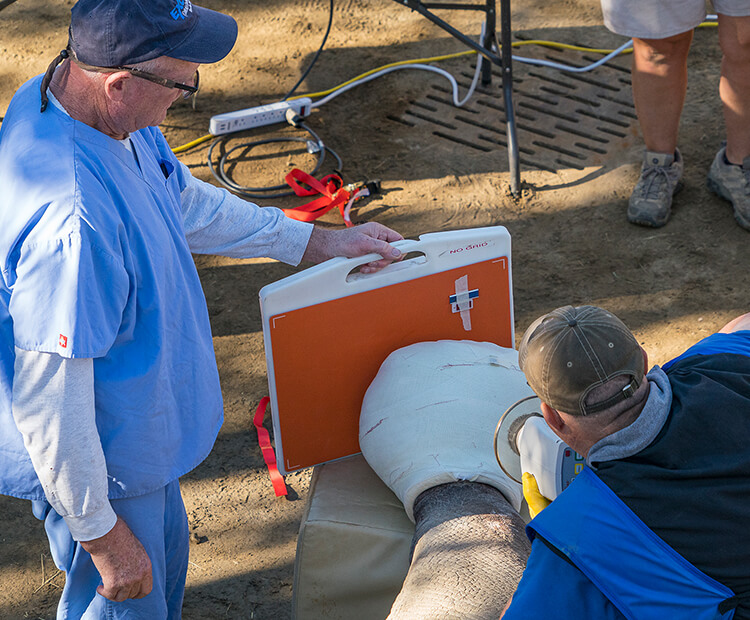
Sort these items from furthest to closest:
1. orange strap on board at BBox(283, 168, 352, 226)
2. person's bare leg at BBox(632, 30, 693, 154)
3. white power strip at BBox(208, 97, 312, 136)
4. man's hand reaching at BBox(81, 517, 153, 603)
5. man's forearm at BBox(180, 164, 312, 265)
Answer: white power strip at BBox(208, 97, 312, 136) → orange strap on board at BBox(283, 168, 352, 226) → person's bare leg at BBox(632, 30, 693, 154) → man's forearm at BBox(180, 164, 312, 265) → man's hand reaching at BBox(81, 517, 153, 603)

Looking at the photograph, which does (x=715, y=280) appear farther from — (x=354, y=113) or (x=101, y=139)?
(x=101, y=139)

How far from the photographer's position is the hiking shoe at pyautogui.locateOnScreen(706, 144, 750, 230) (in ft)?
11.8

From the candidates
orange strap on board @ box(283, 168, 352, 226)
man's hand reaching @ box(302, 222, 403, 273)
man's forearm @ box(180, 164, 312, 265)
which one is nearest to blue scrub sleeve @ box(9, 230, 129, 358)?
man's forearm @ box(180, 164, 312, 265)

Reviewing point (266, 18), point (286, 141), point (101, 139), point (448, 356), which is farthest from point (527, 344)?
point (266, 18)

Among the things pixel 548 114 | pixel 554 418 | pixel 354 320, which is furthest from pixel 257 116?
pixel 554 418

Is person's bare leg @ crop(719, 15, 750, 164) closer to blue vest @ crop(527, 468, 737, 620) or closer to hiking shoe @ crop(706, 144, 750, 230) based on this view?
hiking shoe @ crop(706, 144, 750, 230)

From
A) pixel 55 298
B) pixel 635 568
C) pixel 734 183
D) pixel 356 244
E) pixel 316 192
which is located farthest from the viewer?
pixel 316 192

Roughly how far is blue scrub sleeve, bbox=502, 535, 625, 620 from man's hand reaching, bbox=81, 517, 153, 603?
79 cm

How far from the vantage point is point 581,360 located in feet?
4.84

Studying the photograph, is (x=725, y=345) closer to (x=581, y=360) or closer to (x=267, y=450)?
(x=581, y=360)

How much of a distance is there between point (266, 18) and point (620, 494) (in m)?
4.46

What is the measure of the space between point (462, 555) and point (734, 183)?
249 cm

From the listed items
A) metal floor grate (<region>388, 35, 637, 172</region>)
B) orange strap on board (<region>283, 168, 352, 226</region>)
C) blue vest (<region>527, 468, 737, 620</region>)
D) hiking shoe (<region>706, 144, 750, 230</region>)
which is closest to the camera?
blue vest (<region>527, 468, 737, 620</region>)

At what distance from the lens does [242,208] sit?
7.02 feet
